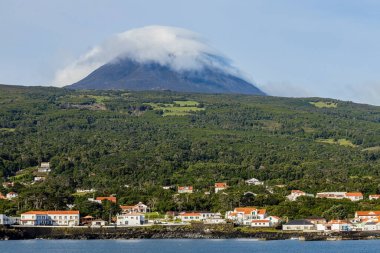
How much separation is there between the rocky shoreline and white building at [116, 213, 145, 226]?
246cm

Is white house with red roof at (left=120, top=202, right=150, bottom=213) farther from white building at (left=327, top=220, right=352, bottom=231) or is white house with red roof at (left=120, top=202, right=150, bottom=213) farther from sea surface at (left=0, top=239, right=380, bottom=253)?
white building at (left=327, top=220, right=352, bottom=231)

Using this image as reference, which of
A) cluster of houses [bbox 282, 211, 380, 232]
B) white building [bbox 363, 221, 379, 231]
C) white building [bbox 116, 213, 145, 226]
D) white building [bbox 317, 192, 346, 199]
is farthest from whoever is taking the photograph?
white building [bbox 317, 192, 346, 199]

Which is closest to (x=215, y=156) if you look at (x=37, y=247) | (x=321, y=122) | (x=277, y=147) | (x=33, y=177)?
(x=277, y=147)

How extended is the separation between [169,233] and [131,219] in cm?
708

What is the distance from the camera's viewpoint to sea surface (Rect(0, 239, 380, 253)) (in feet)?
245

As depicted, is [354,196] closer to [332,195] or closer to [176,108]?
[332,195]

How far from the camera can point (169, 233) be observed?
3578 inches

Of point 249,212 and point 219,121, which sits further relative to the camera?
point 219,121

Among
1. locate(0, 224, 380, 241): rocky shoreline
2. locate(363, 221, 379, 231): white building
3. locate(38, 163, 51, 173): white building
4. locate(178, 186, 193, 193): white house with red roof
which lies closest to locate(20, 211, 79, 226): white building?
locate(0, 224, 380, 241): rocky shoreline

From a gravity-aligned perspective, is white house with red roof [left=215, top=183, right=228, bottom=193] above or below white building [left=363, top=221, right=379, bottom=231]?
above

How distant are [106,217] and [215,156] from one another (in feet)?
151

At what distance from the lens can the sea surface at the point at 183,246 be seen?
74.6m

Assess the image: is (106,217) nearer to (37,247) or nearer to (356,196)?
(37,247)

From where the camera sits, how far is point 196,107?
19550 centimetres
